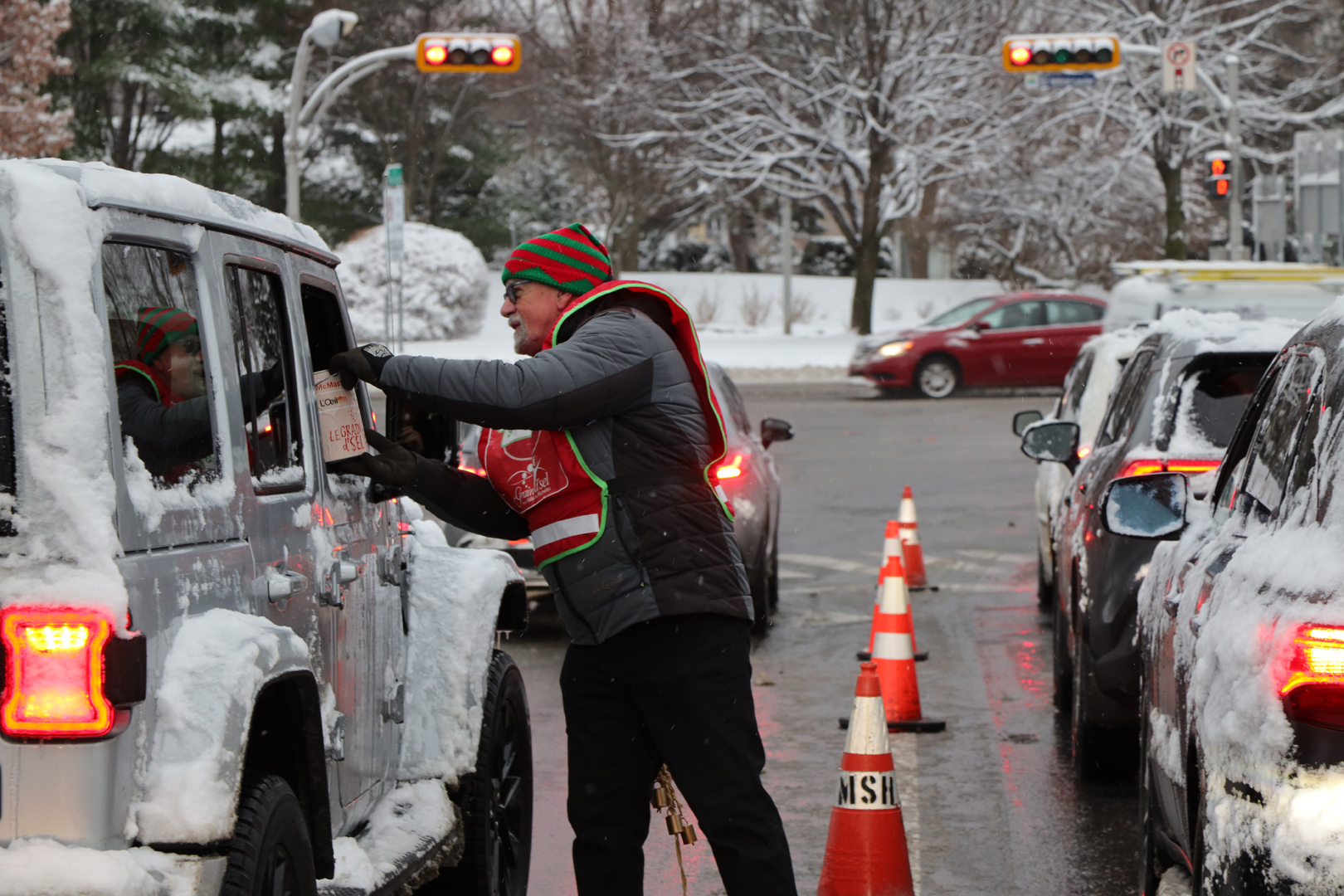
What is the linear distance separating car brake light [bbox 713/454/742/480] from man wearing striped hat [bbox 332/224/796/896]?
5938mm

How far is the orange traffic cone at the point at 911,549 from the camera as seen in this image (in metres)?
11.9

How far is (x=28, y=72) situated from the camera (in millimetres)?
26703

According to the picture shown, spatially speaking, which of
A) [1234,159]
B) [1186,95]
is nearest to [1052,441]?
[1234,159]

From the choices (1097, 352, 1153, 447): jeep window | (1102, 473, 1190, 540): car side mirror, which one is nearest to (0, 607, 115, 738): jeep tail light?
(1102, 473, 1190, 540): car side mirror

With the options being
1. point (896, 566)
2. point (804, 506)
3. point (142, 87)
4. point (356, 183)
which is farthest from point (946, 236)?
point (896, 566)

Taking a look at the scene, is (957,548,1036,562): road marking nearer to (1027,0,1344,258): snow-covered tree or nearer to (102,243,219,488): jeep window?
(102,243,219,488): jeep window

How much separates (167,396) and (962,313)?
27.9 meters

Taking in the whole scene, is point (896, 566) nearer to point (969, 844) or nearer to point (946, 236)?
point (969, 844)

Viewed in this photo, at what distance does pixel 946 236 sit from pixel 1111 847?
49.1 m

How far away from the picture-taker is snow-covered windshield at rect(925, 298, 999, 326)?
30266 mm

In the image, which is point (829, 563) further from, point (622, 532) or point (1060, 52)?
point (1060, 52)

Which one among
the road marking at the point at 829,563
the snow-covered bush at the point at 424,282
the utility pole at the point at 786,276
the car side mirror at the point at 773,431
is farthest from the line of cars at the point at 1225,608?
the utility pole at the point at 786,276

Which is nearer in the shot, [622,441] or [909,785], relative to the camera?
[622,441]

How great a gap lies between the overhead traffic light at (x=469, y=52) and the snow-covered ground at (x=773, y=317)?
10.1 metres
